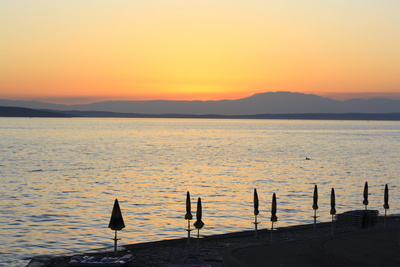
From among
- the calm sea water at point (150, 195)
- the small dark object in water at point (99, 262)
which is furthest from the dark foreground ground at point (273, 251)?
the calm sea water at point (150, 195)

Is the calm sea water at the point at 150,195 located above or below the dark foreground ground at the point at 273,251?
below

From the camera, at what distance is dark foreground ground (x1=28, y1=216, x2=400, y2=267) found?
15.5 metres

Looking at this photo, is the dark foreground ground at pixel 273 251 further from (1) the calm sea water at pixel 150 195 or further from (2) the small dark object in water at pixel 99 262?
(1) the calm sea water at pixel 150 195

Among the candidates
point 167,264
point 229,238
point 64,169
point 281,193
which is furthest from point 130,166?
point 167,264

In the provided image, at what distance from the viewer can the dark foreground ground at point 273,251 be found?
612 inches

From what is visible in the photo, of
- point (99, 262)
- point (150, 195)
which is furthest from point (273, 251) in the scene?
point (150, 195)

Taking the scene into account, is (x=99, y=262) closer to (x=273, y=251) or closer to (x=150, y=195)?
(x=273, y=251)

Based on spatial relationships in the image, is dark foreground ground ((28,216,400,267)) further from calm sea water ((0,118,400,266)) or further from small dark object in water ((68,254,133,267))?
calm sea water ((0,118,400,266))

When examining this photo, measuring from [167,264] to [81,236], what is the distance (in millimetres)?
10385

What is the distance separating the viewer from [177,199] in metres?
42.0

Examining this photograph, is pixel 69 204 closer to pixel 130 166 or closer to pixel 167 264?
pixel 167 264

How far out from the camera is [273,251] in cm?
1761

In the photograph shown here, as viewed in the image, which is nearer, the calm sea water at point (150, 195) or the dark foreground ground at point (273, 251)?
the dark foreground ground at point (273, 251)

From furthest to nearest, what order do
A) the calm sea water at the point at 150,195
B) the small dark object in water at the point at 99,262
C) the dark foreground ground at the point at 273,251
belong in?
the calm sea water at the point at 150,195 → the small dark object in water at the point at 99,262 → the dark foreground ground at the point at 273,251
